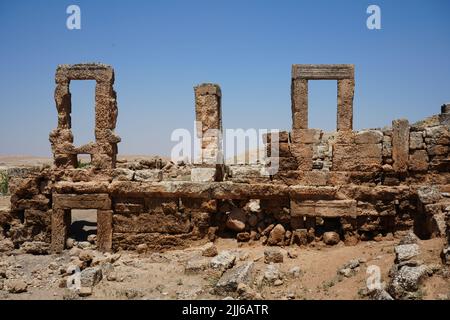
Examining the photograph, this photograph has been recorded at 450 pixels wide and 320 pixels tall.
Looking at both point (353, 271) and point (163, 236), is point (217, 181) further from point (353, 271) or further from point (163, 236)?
point (353, 271)

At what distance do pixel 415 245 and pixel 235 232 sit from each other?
13.4ft

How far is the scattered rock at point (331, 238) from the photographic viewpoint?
9000 mm

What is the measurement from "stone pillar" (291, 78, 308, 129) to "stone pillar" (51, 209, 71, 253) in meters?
5.52

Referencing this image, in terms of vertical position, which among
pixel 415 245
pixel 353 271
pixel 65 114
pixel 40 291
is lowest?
pixel 40 291

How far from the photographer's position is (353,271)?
6.95 m

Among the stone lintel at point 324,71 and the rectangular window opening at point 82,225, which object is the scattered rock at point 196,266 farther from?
the stone lintel at point 324,71

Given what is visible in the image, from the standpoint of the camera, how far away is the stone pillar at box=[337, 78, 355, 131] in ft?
30.6

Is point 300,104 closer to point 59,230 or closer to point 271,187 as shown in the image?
point 271,187

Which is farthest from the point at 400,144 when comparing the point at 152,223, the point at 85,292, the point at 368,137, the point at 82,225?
the point at 82,225

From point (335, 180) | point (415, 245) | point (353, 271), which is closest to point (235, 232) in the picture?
point (335, 180)

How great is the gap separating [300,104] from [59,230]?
19.8 ft
